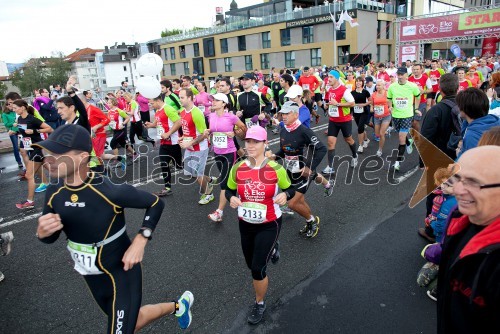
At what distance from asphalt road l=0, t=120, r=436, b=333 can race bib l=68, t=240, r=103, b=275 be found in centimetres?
109

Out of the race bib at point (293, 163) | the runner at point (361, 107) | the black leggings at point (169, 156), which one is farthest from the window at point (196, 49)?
the race bib at point (293, 163)

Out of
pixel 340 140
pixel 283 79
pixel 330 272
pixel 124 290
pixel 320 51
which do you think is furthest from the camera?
pixel 320 51

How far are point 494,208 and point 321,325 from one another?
2.16 metres

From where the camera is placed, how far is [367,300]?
3.50 metres

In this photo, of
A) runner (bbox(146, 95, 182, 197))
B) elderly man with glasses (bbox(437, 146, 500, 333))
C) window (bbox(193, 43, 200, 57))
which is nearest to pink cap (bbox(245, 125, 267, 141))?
elderly man with glasses (bbox(437, 146, 500, 333))

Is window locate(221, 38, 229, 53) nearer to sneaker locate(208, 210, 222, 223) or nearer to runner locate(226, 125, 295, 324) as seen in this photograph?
sneaker locate(208, 210, 222, 223)

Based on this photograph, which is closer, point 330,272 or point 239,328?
point 239,328

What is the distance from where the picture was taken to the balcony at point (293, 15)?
37406 mm

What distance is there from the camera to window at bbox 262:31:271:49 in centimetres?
4511

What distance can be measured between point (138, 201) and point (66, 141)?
631 mm

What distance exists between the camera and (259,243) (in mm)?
3270

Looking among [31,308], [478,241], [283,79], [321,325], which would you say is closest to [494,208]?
[478,241]

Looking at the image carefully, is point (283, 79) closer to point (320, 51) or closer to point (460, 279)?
point (460, 279)

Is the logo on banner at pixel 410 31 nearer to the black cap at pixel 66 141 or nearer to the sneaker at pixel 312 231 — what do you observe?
the sneaker at pixel 312 231
